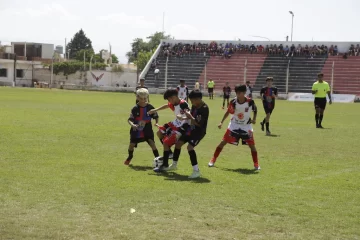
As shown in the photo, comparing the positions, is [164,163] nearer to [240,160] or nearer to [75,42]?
[240,160]

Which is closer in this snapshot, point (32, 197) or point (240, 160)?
point (32, 197)

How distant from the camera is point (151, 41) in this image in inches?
4759

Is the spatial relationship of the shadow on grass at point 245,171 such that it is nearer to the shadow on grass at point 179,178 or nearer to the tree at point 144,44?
the shadow on grass at point 179,178

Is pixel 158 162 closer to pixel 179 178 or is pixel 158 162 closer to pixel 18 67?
pixel 179 178

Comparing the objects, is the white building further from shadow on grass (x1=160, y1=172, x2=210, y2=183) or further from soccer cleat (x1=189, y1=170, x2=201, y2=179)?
soccer cleat (x1=189, y1=170, x2=201, y2=179)

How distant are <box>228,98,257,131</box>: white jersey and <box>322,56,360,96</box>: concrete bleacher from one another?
140 feet

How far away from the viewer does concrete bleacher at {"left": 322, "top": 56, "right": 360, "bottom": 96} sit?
171 ft

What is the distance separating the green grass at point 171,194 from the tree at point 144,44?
10117cm

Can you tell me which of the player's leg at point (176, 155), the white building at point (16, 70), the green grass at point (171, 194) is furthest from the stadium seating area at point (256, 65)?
the player's leg at point (176, 155)

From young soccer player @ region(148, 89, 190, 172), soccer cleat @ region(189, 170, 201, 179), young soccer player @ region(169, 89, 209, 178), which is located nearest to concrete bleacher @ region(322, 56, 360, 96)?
young soccer player @ region(148, 89, 190, 172)

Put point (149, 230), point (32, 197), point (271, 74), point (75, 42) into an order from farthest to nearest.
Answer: point (75, 42) < point (271, 74) < point (32, 197) < point (149, 230)

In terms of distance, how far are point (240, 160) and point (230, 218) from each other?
507cm

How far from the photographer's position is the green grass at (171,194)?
246 inches

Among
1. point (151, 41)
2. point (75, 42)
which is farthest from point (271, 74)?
point (75, 42)
